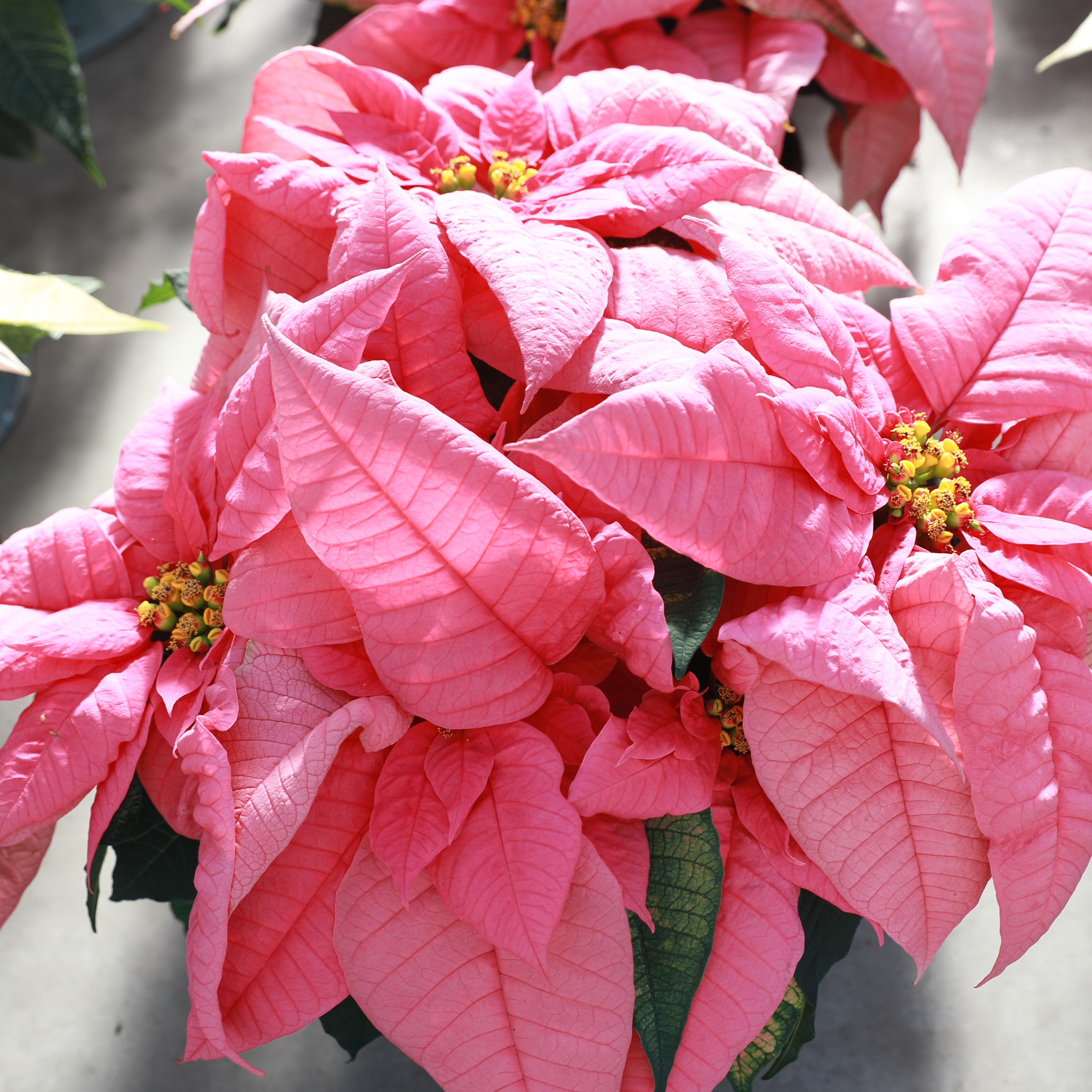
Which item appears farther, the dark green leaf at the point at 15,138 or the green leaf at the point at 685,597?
the dark green leaf at the point at 15,138

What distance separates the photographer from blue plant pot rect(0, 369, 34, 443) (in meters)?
1.11

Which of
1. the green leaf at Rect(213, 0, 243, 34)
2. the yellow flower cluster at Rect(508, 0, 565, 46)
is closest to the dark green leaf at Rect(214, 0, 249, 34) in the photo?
the green leaf at Rect(213, 0, 243, 34)

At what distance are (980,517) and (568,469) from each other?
0.64 feet

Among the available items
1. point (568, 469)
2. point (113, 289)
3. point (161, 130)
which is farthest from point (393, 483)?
point (161, 130)

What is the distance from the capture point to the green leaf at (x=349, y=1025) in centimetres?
52

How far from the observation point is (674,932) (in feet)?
1.39

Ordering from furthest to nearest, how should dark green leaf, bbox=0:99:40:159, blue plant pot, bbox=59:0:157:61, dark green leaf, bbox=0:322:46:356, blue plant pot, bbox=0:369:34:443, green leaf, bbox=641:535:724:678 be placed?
blue plant pot, bbox=59:0:157:61, blue plant pot, bbox=0:369:34:443, dark green leaf, bbox=0:99:40:159, dark green leaf, bbox=0:322:46:356, green leaf, bbox=641:535:724:678

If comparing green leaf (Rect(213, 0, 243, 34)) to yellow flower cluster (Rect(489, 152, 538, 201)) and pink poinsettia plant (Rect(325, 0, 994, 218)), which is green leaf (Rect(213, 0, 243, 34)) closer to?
pink poinsettia plant (Rect(325, 0, 994, 218))

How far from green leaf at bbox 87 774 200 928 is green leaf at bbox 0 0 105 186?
0.59m

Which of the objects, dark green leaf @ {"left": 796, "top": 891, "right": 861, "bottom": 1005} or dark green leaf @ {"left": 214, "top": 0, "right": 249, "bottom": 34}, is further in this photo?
dark green leaf @ {"left": 214, "top": 0, "right": 249, "bottom": 34}

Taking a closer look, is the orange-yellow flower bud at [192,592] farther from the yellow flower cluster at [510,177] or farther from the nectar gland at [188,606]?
the yellow flower cluster at [510,177]

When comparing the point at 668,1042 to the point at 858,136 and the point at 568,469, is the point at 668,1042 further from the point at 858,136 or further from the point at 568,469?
the point at 858,136

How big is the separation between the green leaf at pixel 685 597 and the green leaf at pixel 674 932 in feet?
0.26

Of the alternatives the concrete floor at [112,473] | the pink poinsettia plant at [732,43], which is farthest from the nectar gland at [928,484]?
the concrete floor at [112,473]
